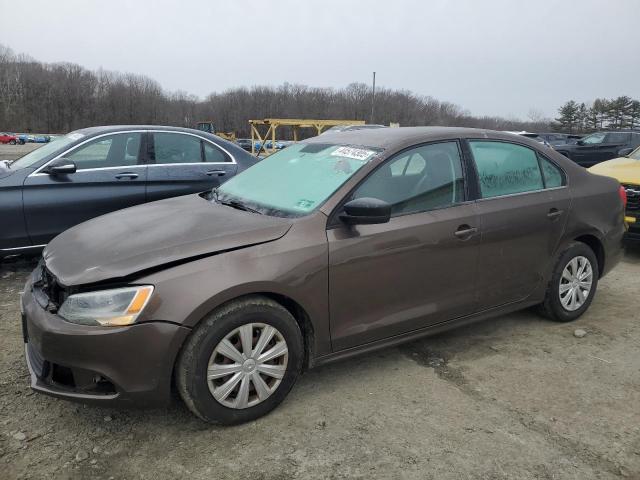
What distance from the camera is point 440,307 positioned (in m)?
3.38

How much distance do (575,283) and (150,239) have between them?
3359mm

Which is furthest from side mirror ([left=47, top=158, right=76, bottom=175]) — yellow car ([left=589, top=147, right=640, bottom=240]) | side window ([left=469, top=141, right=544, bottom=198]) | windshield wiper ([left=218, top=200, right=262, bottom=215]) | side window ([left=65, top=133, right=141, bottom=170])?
yellow car ([left=589, top=147, right=640, bottom=240])

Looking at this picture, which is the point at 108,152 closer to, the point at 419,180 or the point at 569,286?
the point at 419,180

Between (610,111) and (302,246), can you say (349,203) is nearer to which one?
(302,246)

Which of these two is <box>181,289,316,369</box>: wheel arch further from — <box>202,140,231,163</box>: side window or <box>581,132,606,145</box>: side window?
<box>581,132,606,145</box>: side window

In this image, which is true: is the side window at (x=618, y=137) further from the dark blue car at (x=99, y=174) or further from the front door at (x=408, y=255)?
the front door at (x=408, y=255)

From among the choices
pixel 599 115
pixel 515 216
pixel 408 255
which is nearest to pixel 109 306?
pixel 408 255

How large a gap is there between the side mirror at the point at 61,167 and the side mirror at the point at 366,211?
11.4 feet

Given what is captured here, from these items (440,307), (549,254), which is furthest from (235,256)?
(549,254)

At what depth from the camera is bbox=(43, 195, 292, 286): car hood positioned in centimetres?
254

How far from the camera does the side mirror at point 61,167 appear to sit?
→ 5.09 metres

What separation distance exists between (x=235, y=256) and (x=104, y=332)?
0.71 m

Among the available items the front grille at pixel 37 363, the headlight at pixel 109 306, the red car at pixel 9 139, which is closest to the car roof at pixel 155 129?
the front grille at pixel 37 363

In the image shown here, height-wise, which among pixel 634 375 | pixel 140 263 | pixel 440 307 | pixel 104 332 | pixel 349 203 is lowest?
pixel 634 375
